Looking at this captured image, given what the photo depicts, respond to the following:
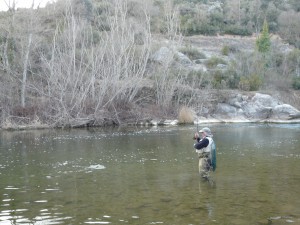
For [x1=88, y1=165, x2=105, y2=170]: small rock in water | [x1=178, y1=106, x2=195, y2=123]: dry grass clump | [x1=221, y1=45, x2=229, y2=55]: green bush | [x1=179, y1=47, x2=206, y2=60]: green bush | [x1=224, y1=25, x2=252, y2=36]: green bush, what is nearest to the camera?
[x1=88, y1=165, x2=105, y2=170]: small rock in water

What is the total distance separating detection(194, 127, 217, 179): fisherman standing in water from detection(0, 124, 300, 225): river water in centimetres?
44

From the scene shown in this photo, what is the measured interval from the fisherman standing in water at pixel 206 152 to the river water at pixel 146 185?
0.44 metres

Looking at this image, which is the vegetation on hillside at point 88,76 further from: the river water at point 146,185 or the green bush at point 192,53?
the river water at point 146,185

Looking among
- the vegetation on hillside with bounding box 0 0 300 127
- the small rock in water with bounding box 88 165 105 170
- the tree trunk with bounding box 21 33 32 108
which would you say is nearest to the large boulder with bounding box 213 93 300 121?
the vegetation on hillside with bounding box 0 0 300 127

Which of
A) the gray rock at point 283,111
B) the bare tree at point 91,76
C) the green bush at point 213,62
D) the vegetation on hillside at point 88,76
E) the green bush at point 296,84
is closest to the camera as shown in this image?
the bare tree at point 91,76

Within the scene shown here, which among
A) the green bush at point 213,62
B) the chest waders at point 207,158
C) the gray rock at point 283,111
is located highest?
the green bush at point 213,62

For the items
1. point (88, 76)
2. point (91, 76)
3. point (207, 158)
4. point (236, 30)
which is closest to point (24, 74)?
point (88, 76)

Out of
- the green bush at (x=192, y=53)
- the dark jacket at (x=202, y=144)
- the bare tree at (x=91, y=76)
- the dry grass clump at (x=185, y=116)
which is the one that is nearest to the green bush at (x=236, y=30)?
the green bush at (x=192, y=53)

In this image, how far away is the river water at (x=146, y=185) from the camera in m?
10.4

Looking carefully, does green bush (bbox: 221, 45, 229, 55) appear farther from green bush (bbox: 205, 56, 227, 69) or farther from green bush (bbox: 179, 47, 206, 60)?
green bush (bbox: 205, 56, 227, 69)

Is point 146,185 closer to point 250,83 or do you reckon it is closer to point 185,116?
point 185,116

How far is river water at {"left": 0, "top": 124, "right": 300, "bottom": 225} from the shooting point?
34.0ft

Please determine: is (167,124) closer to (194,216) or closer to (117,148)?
(117,148)

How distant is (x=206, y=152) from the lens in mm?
14211
